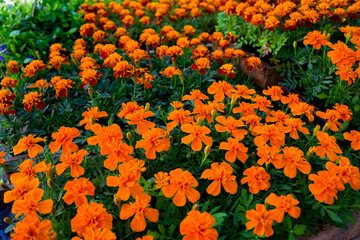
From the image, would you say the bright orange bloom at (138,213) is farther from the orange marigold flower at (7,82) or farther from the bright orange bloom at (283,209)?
the orange marigold flower at (7,82)

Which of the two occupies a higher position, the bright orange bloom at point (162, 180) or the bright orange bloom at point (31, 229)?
the bright orange bloom at point (31, 229)

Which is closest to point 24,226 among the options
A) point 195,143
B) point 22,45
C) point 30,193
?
point 30,193

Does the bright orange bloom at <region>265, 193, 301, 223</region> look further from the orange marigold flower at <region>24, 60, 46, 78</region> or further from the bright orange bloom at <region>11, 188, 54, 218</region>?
the orange marigold flower at <region>24, 60, 46, 78</region>

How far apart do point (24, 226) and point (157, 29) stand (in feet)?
8.38

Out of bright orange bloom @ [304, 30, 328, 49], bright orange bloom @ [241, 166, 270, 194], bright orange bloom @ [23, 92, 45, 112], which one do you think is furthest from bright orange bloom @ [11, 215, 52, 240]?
bright orange bloom @ [304, 30, 328, 49]

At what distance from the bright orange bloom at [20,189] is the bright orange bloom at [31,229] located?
0.49ft

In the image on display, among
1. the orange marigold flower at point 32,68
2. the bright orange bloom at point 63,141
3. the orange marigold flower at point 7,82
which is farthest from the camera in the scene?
the orange marigold flower at point 32,68

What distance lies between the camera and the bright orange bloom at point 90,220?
907 millimetres

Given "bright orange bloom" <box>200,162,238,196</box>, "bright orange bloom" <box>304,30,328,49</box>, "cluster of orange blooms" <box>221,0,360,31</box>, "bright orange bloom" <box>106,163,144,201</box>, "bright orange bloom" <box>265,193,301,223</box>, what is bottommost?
"bright orange bloom" <box>265,193,301,223</box>

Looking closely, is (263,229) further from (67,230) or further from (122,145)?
(67,230)

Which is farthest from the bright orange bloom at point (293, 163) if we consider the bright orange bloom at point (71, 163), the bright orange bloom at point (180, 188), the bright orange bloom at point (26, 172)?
the bright orange bloom at point (26, 172)

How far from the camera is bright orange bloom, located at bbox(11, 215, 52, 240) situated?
86 centimetres

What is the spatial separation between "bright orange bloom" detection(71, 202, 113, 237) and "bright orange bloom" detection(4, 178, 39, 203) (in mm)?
259

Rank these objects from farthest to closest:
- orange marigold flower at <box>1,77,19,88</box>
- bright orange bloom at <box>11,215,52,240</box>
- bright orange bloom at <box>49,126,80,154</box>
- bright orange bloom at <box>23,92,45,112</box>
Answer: orange marigold flower at <box>1,77,19,88</box> → bright orange bloom at <box>23,92,45,112</box> → bright orange bloom at <box>49,126,80,154</box> → bright orange bloom at <box>11,215,52,240</box>
